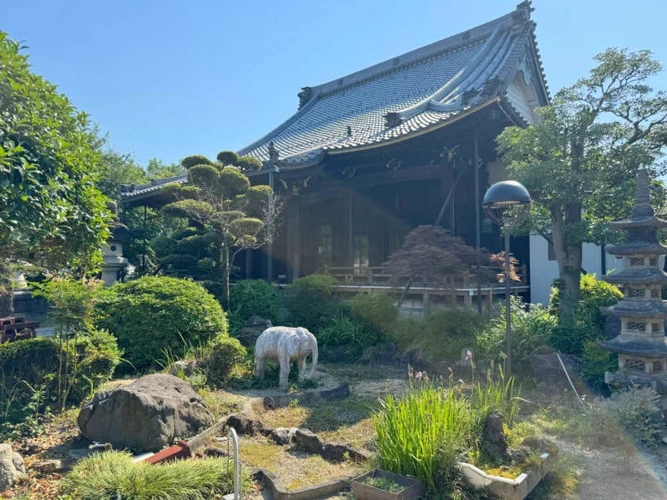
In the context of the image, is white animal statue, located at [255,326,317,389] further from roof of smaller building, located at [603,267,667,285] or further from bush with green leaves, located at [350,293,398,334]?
roof of smaller building, located at [603,267,667,285]

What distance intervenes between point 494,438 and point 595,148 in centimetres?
528

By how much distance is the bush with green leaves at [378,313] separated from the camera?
9.48 metres

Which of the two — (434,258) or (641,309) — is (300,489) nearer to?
(641,309)

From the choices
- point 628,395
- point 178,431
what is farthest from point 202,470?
point 628,395

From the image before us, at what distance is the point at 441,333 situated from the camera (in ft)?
27.7

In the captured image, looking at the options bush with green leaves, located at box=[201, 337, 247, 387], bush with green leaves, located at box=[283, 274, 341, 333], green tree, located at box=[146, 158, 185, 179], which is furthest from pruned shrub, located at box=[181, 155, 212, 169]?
green tree, located at box=[146, 158, 185, 179]

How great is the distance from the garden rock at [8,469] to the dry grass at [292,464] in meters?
1.81

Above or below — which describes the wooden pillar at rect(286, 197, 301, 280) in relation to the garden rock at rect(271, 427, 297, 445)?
above

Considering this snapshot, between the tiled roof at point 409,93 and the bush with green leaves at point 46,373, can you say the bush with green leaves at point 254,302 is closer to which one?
the tiled roof at point 409,93

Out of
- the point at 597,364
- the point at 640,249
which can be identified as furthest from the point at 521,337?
the point at 640,249

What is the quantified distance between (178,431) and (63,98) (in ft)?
11.3

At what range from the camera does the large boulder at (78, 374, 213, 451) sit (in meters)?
4.40

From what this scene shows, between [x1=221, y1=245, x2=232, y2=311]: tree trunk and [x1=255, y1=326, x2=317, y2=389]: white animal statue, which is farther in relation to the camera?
[x1=221, y1=245, x2=232, y2=311]: tree trunk

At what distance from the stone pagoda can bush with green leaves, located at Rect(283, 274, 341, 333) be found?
563 centimetres
